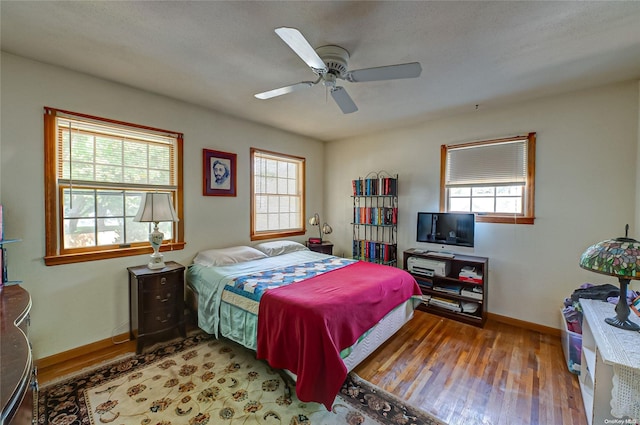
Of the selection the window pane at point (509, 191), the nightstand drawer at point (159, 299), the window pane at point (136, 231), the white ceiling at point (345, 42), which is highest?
the white ceiling at point (345, 42)

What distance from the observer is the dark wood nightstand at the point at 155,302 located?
7.95 ft

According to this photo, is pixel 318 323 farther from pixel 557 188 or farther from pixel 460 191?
pixel 557 188

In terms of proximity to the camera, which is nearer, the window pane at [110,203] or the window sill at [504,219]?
the window pane at [110,203]

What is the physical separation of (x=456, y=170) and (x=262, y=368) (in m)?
3.18

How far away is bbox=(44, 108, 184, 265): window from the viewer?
2.28 metres

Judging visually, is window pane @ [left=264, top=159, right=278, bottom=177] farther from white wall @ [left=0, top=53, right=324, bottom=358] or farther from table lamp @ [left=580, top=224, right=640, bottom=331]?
table lamp @ [left=580, top=224, right=640, bottom=331]

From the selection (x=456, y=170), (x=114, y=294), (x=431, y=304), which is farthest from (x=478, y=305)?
(x=114, y=294)

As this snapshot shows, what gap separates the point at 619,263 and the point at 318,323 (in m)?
1.70

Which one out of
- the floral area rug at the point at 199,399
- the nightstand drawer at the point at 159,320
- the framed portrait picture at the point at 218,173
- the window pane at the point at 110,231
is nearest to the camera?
the floral area rug at the point at 199,399

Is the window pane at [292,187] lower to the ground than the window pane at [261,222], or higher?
higher

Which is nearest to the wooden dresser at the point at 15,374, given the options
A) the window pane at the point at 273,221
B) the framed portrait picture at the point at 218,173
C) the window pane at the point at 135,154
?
the window pane at the point at 135,154

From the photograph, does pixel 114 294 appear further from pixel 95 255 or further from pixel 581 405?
pixel 581 405

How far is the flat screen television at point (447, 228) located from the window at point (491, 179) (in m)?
0.20

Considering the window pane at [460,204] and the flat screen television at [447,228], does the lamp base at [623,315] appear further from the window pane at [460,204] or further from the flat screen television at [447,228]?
the window pane at [460,204]
